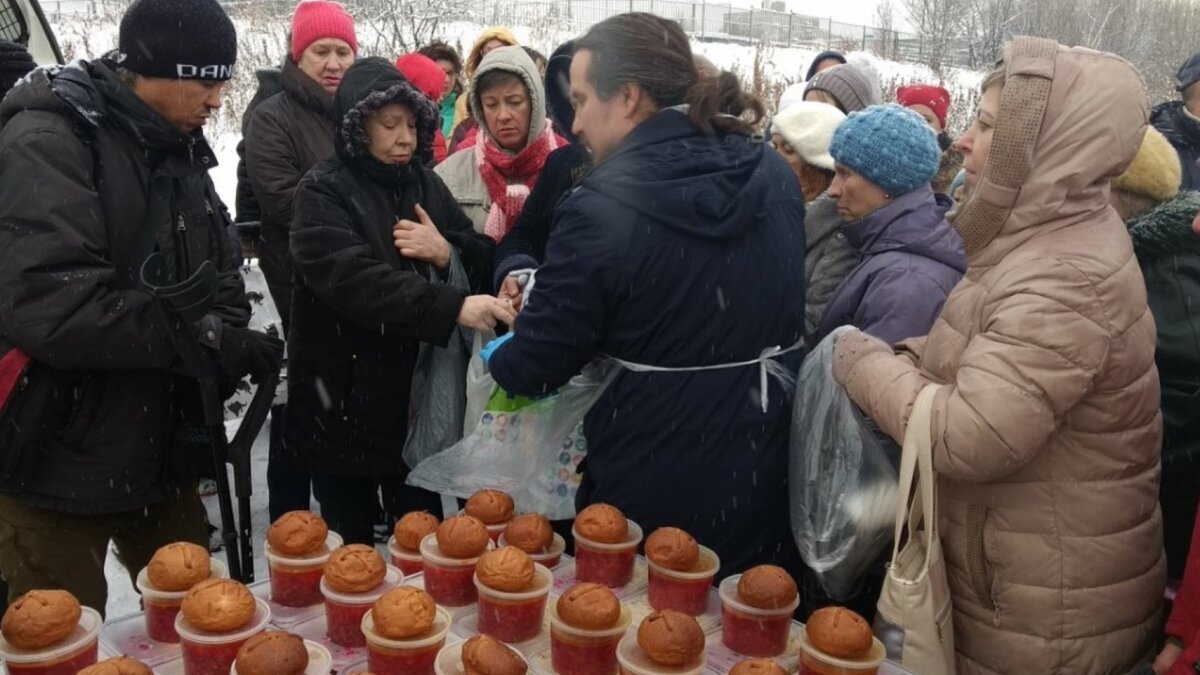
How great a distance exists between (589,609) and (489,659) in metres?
0.23

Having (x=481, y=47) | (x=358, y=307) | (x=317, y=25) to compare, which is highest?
(x=317, y=25)

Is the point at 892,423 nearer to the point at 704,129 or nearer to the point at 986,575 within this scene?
the point at 986,575

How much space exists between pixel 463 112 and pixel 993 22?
24.5 meters

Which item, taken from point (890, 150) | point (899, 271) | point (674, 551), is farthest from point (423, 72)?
point (674, 551)

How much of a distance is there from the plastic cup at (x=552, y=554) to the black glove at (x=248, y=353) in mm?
945

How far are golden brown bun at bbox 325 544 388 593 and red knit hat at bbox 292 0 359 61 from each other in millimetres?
3469

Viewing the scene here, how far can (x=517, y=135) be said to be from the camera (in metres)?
3.97

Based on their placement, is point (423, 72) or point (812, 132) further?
point (423, 72)

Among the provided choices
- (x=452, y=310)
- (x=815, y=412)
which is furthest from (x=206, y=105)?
(x=815, y=412)

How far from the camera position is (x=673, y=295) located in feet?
7.50

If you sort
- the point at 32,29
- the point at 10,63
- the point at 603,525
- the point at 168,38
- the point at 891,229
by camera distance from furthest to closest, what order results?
the point at 32,29 → the point at 10,63 → the point at 891,229 → the point at 168,38 → the point at 603,525

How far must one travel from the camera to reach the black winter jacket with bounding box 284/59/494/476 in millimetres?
3057

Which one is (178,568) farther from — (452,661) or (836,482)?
(836,482)

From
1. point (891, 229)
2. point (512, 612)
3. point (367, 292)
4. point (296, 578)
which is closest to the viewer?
point (512, 612)
